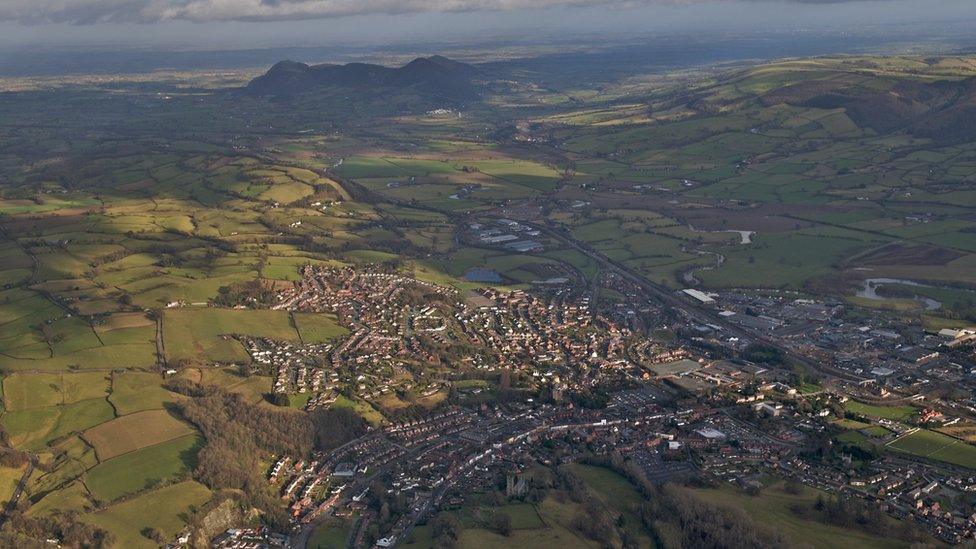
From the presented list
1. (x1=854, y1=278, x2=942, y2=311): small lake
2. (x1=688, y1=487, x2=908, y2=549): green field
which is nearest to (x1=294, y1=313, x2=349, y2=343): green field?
(x1=688, y1=487, x2=908, y2=549): green field

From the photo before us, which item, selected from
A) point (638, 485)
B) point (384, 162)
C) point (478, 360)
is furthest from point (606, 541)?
point (384, 162)

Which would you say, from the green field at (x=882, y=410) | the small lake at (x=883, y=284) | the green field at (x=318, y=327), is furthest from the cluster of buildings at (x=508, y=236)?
the green field at (x=882, y=410)

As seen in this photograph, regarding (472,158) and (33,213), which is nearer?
(33,213)

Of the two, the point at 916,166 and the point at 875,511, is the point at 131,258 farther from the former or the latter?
the point at 916,166

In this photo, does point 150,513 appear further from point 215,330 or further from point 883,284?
point 883,284

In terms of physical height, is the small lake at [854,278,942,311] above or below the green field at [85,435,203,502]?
above

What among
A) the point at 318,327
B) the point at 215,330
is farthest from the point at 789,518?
the point at 215,330

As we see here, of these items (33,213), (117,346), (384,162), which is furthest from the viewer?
(384,162)

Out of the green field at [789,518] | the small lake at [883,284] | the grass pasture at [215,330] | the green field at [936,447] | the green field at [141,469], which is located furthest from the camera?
the small lake at [883,284]

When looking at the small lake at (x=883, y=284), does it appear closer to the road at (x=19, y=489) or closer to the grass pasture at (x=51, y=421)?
the grass pasture at (x=51, y=421)

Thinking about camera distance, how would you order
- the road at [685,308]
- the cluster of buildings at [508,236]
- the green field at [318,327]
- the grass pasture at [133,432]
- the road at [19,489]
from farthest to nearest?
the cluster of buildings at [508,236]
the green field at [318,327]
the road at [685,308]
the grass pasture at [133,432]
the road at [19,489]

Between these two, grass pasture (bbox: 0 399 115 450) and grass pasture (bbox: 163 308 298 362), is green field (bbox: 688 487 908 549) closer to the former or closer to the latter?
grass pasture (bbox: 0 399 115 450)
